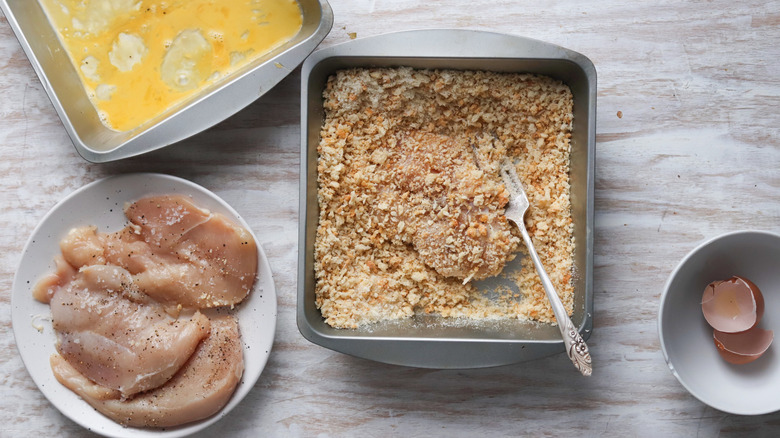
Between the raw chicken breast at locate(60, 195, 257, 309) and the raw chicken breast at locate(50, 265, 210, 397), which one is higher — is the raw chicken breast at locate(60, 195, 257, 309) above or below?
above

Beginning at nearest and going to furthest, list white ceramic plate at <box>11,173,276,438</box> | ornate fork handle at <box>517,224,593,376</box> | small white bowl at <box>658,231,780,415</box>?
ornate fork handle at <box>517,224,593,376</box>
small white bowl at <box>658,231,780,415</box>
white ceramic plate at <box>11,173,276,438</box>

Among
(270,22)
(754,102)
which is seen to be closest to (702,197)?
(754,102)

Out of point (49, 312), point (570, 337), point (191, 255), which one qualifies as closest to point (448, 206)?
point (570, 337)

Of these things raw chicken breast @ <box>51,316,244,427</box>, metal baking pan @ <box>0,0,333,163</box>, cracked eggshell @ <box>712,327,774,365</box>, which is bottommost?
raw chicken breast @ <box>51,316,244,427</box>

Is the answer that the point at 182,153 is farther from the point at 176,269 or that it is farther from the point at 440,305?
the point at 440,305

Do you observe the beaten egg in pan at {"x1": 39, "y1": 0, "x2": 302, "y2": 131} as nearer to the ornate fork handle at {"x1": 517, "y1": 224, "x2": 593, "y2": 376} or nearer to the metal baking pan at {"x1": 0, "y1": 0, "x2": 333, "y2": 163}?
the metal baking pan at {"x1": 0, "y1": 0, "x2": 333, "y2": 163}

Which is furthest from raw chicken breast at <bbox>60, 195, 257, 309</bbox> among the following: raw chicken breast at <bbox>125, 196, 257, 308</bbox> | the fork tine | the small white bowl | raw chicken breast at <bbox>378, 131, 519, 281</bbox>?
the small white bowl
